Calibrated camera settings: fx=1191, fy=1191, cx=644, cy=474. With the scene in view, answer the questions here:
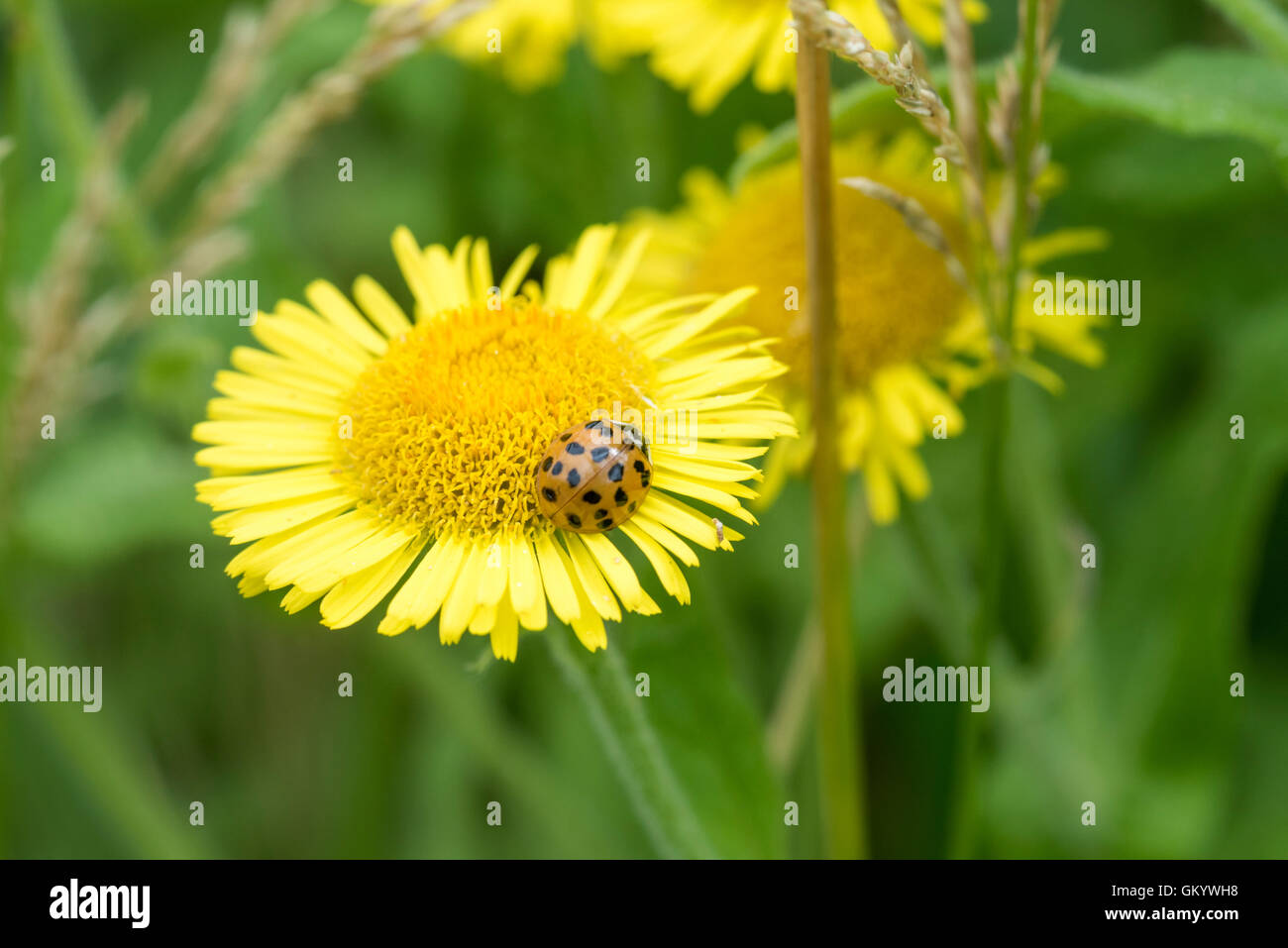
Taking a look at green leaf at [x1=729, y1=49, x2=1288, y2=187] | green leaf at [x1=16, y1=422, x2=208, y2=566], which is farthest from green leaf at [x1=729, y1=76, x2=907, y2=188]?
green leaf at [x1=16, y1=422, x2=208, y2=566]

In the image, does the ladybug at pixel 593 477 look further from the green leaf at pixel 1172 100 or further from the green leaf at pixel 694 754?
the green leaf at pixel 1172 100

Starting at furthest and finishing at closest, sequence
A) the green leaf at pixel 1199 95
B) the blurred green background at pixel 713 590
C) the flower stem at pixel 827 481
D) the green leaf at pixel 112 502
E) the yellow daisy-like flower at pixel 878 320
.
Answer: the green leaf at pixel 112 502, the blurred green background at pixel 713 590, the yellow daisy-like flower at pixel 878 320, the green leaf at pixel 1199 95, the flower stem at pixel 827 481

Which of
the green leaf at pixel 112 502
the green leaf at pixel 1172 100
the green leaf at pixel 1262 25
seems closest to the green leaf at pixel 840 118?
the green leaf at pixel 1172 100

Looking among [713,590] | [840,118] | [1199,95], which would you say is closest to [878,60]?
[840,118]

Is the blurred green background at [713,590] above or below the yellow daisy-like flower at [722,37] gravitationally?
below

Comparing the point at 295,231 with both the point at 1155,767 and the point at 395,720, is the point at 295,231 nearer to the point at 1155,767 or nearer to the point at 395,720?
the point at 395,720

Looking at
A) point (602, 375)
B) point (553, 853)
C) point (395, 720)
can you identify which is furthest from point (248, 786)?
point (602, 375)

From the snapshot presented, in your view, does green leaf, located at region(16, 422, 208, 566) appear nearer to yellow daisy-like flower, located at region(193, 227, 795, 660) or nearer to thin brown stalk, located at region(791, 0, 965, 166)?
yellow daisy-like flower, located at region(193, 227, 795, 660)
